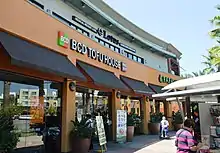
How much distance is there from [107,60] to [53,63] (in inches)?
229

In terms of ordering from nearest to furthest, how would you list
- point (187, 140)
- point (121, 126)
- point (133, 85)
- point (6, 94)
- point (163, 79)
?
point (187, 140) → point (6, 94) → point (121, 126) → point (133, 85) → point (163, 79)

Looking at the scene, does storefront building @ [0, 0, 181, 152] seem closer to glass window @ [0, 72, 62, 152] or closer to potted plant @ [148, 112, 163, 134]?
glass window @ [0, 72, 62, 152]

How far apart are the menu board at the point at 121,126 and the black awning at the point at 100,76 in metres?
1.57

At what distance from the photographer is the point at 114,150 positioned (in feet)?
38.5

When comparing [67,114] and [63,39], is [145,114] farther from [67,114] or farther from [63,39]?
[63,39]

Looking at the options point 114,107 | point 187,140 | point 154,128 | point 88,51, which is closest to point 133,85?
point 114,107

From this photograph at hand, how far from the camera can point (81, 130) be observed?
10.6 m

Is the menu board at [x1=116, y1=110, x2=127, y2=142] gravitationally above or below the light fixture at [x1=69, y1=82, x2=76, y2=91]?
below

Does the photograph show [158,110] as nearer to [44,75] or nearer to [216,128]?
[44,75]

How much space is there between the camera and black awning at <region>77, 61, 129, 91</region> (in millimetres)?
11951

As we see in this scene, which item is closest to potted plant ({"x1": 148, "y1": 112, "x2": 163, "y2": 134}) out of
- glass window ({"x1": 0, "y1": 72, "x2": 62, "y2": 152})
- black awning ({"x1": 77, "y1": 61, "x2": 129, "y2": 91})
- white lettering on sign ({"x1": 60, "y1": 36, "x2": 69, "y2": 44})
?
black awning ({"x1": 77, "y1": 61, "x2": 129, "y2": 91})

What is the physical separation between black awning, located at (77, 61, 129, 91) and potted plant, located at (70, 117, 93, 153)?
2250 millimetres

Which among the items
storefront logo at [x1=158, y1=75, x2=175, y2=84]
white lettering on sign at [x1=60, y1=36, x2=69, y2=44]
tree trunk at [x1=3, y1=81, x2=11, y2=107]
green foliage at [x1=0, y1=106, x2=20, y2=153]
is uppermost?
white lettering on sign at [x1=60, y1=36, x2=69, y2=44]

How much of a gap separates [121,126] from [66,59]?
5434mm
